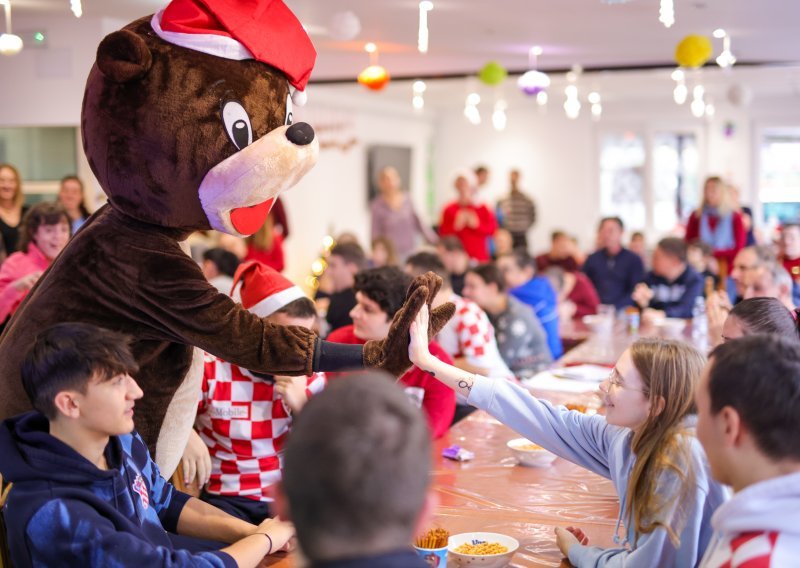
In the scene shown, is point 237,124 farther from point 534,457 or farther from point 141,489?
point 534,457

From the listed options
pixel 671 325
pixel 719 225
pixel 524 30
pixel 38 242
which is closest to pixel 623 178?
pixel 719 225

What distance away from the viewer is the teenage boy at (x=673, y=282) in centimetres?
637

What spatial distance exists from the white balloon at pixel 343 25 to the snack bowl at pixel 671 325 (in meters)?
2.74

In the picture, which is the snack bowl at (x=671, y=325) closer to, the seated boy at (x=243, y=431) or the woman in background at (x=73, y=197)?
the seated boy at (x=243, y=431)

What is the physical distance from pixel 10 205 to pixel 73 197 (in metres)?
0.37

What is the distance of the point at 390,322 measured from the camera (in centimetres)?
325

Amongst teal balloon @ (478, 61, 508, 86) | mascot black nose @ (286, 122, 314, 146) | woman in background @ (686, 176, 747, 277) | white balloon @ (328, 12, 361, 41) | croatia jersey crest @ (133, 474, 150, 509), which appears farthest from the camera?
woman in background @ (686, 176, 747, 277)

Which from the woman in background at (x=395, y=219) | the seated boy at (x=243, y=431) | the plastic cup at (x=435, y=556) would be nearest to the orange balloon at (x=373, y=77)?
the woman in background at (x=395, y=219)

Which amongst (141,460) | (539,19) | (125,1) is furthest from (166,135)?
(539,19)

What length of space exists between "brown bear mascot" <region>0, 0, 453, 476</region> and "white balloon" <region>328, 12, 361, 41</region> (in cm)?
352

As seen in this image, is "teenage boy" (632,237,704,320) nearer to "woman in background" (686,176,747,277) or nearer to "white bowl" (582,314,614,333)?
"white bowl" (582,314,614,333)

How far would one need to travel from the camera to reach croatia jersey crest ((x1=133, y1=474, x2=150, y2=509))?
6.55 ft

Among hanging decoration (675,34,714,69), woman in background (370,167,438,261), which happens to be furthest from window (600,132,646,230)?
hanging decoration (675,34,714,69)

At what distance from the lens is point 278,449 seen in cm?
274
